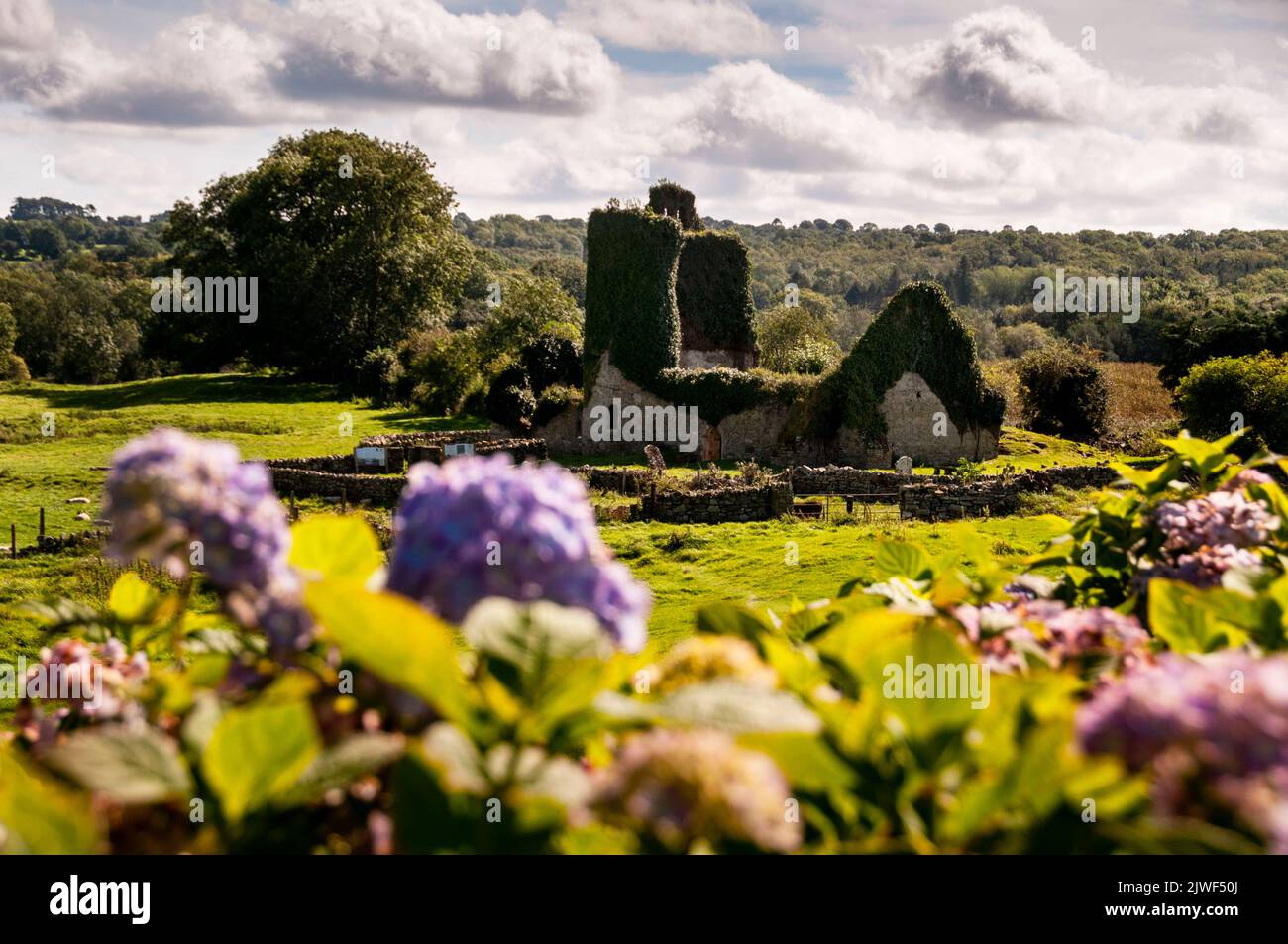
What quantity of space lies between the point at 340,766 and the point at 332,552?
0.38 meters

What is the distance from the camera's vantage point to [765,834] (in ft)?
3.38

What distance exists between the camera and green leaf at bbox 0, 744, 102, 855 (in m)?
1.07

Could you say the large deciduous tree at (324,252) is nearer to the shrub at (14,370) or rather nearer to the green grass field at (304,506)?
the green grass field at (304,506)

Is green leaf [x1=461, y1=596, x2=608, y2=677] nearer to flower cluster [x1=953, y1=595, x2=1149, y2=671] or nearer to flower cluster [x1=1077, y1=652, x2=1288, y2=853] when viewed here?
flower cluster [x1=1077, y1=652, x2=1288, y2=853]

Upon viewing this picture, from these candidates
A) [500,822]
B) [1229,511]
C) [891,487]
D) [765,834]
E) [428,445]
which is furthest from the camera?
[428,445]

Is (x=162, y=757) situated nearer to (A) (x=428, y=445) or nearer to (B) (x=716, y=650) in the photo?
(B) (x=716, y=650)

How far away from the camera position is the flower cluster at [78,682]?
171 cm

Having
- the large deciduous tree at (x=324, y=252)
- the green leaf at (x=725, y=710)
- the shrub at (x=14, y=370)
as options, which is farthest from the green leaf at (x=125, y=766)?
the shrub at (x=14, y=370)

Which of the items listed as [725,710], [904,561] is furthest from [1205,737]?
[904,561]

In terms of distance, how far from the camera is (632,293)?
40500mm

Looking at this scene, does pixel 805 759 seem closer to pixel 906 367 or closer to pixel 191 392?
pixel 906 367

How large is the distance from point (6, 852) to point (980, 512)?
966 inches

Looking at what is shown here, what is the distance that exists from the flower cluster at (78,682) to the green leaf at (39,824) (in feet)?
1.85
